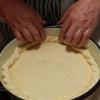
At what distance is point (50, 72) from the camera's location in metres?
0.85

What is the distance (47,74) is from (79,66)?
0.09 meters

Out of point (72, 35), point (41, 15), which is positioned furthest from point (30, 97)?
point (41, 15)

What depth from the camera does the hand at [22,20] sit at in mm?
868

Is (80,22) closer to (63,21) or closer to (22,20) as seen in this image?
(63,21)

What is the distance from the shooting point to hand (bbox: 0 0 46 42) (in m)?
0.87

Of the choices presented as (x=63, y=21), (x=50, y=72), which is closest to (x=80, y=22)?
(x=63, y=21)

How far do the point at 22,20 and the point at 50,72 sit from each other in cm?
17

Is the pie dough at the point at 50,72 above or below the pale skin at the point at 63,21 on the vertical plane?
below

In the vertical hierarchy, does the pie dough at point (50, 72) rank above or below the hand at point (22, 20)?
below

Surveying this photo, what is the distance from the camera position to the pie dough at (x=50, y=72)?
2.63 ft

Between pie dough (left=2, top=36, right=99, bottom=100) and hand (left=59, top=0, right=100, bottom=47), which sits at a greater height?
hand (left=59, top=0, right=100, bottom=47)

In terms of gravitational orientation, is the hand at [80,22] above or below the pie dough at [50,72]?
above

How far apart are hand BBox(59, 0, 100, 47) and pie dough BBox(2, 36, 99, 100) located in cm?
4

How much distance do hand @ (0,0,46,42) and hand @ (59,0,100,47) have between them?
71 millimetres
